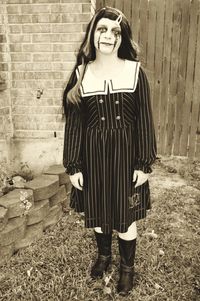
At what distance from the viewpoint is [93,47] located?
2.14m

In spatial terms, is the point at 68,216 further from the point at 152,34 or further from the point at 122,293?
the point at 152,34

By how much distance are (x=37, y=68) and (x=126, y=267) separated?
2.08m

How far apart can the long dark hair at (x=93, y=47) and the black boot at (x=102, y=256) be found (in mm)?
1003

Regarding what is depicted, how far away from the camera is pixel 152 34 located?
15.0 feet

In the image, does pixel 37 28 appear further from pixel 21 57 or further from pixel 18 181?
pixel 18 181

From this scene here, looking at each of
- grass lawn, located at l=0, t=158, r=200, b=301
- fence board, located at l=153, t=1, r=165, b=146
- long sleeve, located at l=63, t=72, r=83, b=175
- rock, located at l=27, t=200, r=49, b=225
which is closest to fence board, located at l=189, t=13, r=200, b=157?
fence board, located at l=153, t=1, r=165, b=146

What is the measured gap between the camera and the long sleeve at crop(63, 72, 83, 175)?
7.20ft

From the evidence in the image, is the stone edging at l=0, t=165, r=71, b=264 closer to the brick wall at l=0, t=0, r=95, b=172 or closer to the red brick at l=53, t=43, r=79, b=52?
the brick wall at l=0, t=0, r=95, b=172

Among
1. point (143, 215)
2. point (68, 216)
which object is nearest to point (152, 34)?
point (68, 216)

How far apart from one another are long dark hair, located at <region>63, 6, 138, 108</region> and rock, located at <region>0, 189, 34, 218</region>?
1.02 metres

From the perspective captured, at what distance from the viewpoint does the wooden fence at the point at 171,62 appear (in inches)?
175

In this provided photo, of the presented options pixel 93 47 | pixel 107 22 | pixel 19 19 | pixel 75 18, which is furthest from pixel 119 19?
pixel 19 19

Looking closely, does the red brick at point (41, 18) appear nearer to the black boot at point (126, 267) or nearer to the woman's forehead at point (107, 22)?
the woman's forehead at point (107, 22)

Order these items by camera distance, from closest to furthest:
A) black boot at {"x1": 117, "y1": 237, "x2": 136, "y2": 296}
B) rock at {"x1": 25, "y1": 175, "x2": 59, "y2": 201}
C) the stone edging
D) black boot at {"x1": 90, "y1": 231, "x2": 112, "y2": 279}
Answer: black boot at {"x1": 117, "y1": 237, "x2": 136, "y2": 296} → black boot at {"x1": 90, "y1": 231, "x2": 112, "y2": 279} → the stone edging → rock at {"x1": 25, "y1": 175, "x2": 59, "y2": 201}
